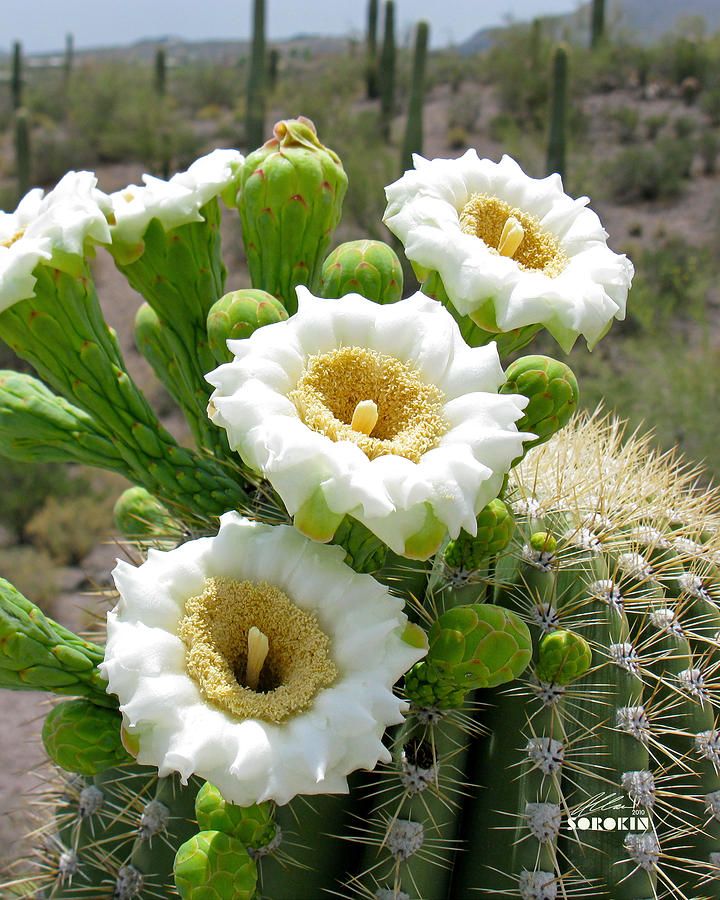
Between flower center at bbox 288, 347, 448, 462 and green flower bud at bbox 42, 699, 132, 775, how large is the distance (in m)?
0.54

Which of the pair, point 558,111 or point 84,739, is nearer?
point 84,739

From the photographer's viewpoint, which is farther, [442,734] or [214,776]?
[442,734]

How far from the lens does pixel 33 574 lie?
7.17 metres

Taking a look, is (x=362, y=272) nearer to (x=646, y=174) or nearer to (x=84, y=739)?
(x=84, y=739)

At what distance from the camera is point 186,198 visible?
4.48 feet

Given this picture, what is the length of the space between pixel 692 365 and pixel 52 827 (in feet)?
22.9

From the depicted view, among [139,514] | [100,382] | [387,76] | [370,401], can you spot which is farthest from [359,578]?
[387,76]

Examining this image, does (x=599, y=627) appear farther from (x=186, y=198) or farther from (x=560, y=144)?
(x=560, y=144)

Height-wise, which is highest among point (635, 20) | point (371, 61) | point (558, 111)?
point (558, 111)

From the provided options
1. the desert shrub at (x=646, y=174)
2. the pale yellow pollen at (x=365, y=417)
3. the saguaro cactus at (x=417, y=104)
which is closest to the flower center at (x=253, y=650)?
the pale yellow pollen at (x=365, y=417)

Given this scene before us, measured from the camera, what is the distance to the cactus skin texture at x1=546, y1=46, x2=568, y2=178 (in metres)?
9.89

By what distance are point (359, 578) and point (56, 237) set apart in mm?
629

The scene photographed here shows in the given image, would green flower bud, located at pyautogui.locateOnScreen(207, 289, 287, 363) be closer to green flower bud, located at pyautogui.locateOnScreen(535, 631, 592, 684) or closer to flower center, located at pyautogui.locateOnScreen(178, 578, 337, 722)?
flower center, located at pyautogui.locateOnScreen(178, 578, 337, 722)

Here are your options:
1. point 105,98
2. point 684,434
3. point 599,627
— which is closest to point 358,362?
point 599,627
